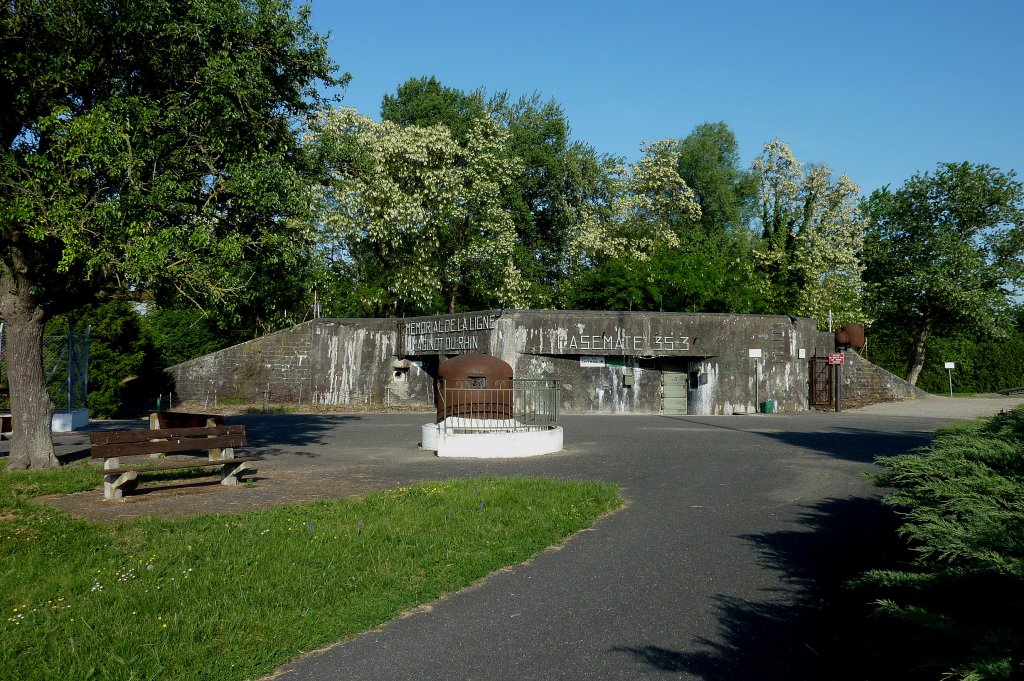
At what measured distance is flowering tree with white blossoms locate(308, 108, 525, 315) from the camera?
111 feet

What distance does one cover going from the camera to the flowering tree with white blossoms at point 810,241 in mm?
40938

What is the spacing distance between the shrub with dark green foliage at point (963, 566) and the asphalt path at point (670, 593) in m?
0.72

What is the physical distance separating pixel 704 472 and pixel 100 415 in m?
21.8

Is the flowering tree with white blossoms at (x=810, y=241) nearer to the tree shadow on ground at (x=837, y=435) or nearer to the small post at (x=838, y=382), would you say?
the small post at (x=838, y=382)

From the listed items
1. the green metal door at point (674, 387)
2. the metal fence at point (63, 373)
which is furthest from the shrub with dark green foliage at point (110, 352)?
the green metal door at point (674, 387)

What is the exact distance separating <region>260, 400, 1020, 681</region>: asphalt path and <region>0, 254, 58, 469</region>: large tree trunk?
5225 mm

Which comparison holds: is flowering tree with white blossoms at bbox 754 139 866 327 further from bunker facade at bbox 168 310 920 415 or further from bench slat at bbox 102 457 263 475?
bench slat at bbox 102 457 263 475

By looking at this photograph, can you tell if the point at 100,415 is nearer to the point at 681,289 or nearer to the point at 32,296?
the point at 32,296

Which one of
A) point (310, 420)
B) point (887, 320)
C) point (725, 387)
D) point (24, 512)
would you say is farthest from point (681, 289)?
point (24, 512)

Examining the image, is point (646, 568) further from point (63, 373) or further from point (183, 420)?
point (63, 373)

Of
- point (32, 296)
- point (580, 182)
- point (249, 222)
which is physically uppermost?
point (580, 182)

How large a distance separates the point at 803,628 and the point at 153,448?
26.8ft

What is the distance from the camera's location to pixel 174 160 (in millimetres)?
12359

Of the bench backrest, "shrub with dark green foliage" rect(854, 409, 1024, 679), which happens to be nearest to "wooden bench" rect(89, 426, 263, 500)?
the bench backrest
